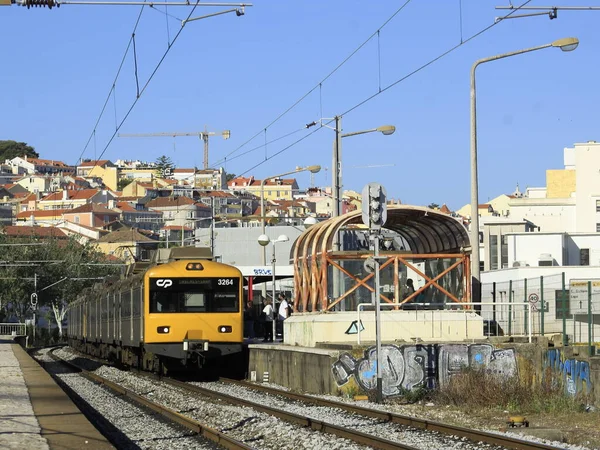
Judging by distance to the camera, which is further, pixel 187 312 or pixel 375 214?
pixel 187 312

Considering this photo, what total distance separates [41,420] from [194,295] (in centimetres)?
1284

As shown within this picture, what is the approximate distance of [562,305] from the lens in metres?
22.9

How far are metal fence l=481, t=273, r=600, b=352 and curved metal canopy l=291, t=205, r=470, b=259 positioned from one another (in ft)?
5.60

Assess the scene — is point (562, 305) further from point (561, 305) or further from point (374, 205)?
point (374, 205)

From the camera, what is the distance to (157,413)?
20.6 metres

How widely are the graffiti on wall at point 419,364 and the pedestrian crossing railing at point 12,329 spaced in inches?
2891

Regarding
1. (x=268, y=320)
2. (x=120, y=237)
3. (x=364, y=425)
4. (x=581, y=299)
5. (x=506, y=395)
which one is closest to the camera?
(x=364, y=425)

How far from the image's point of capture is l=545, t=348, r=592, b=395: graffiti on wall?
64.8 feet

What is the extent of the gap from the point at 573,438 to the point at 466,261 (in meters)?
11.8

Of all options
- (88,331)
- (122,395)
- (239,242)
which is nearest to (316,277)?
(122,395)

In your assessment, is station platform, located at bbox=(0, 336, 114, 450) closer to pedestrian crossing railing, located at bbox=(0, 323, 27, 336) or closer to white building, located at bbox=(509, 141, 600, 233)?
white building, located at bbox=(509, 141, 600, 233)

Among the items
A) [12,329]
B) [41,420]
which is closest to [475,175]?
[41,420]

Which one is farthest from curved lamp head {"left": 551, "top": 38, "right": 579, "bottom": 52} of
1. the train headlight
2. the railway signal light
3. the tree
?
the tree

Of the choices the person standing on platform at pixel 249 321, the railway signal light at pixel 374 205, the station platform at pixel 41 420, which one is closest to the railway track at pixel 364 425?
the station platform at pixel 41 420
